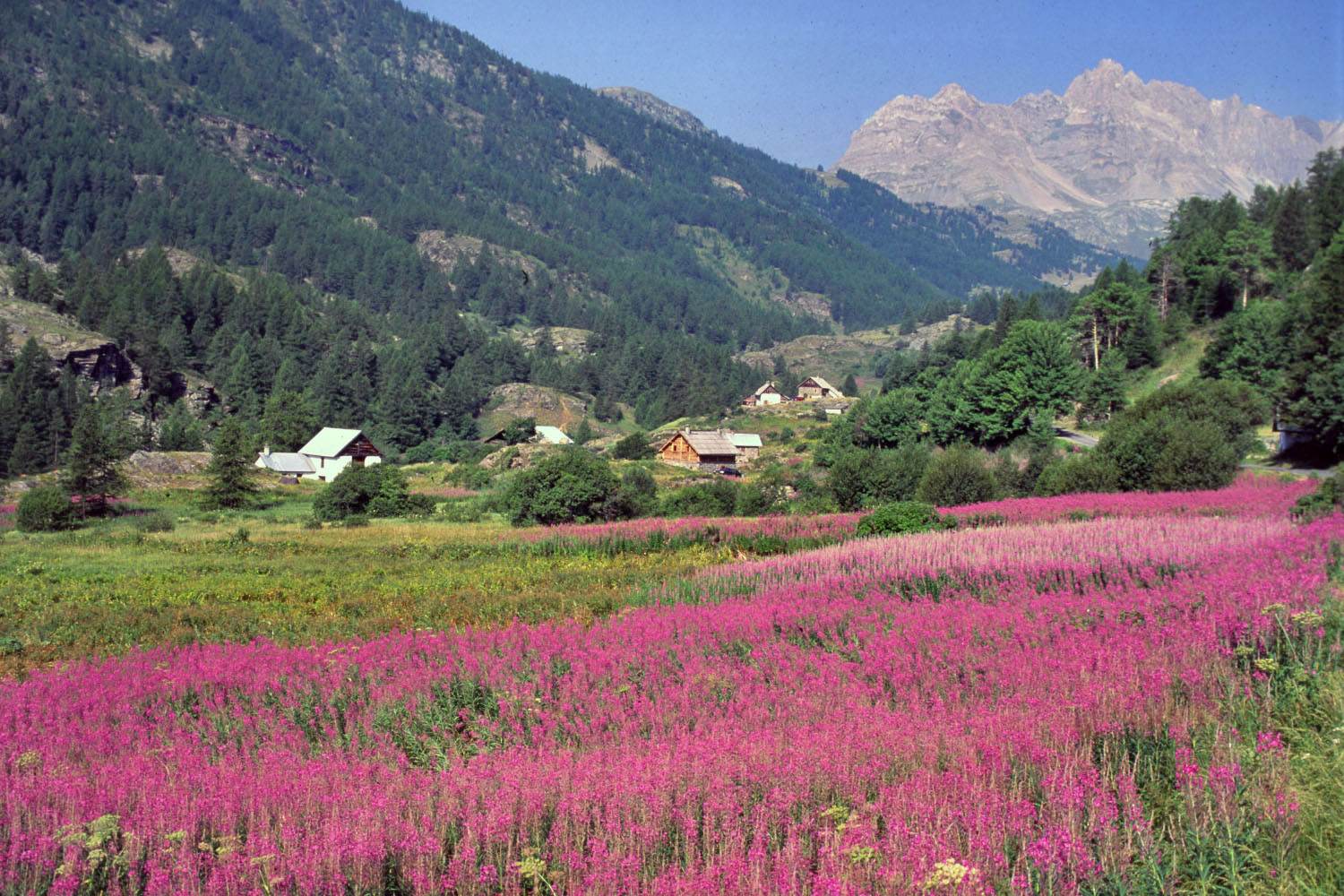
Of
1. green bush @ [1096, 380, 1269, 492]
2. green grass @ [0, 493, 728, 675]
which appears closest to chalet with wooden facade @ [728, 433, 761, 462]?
green bush @ [1096, 380, 1269, 492]

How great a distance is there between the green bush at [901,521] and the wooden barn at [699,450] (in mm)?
65882

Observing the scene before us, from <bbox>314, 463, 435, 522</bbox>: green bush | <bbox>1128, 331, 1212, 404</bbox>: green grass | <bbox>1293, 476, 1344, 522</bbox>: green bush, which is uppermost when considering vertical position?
<bbox>1128, 331, 1212, 404</bbox>: green grass

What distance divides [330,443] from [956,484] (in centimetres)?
7939

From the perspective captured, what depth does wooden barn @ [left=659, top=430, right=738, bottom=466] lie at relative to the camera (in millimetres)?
91500

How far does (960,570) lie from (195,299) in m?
164

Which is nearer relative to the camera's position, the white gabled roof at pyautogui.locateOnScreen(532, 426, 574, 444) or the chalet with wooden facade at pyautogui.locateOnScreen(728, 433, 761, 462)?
the chalet with wooden facade at pyautogui.locateOnScreen(728, 433, 761, 462)

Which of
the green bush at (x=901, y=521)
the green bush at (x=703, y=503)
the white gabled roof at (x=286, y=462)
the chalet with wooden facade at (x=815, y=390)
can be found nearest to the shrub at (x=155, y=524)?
the green bush at (x=703, y=503)

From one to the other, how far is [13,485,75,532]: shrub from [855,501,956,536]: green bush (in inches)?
1470

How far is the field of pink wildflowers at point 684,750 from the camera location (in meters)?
4.57

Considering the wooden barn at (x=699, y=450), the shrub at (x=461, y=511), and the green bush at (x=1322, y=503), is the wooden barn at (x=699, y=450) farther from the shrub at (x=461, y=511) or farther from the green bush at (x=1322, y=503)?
the green bush at (x=1322, y=503)

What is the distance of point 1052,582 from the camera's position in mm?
11836

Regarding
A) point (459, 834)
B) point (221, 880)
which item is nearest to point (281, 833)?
point (221, 880)

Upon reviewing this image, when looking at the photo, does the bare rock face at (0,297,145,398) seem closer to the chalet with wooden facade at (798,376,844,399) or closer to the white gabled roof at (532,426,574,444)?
the white gabled roof at (532,426,574,444)

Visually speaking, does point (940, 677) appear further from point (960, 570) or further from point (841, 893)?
point (960, 570)
